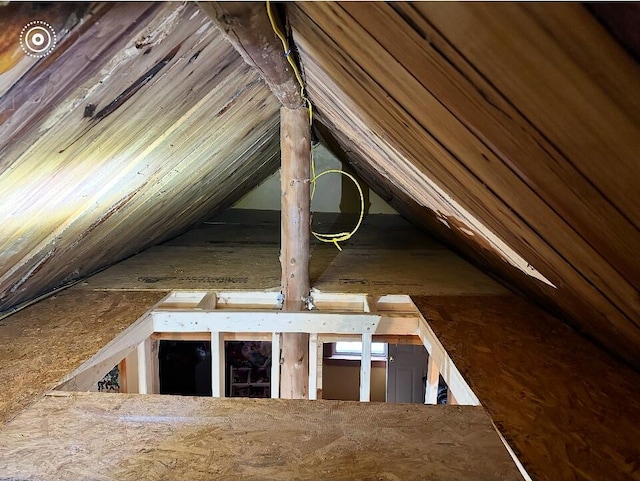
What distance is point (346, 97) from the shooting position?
1861mm

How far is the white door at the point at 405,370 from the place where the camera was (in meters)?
5.67

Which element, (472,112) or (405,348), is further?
(405,348)

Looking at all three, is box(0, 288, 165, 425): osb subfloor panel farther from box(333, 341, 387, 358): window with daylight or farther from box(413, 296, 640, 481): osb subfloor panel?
box(333, 341, 387, 358): window with daylight

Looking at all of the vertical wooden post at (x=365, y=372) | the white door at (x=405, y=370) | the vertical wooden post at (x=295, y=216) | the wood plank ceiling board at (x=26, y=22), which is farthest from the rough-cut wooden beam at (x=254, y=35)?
the white door at (x=405, y=370)

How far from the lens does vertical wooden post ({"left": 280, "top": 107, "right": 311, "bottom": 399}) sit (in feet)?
9.12

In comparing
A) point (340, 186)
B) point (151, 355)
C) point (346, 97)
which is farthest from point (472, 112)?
point (340, 186)

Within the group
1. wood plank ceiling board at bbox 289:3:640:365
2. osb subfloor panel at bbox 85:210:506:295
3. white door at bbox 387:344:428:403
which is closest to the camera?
wood plank ceiling board at bbox 289:3:640:365

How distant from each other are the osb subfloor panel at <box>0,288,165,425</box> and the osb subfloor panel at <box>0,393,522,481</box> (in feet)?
0.58

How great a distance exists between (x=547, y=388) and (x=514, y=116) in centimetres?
144

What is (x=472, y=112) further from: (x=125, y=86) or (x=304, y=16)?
(x=125, y=86)

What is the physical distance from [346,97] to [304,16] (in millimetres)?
557

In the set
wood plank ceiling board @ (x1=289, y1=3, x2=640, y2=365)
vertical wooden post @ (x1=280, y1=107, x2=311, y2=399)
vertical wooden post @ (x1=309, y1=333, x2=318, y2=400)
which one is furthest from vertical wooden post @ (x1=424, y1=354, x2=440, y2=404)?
wood plank ceiling board @ (x1=289, y1=3, x2=640, y2=365)

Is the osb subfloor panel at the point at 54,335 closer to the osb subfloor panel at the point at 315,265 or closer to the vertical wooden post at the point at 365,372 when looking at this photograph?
the osb subfloor panel at the point at 315,265

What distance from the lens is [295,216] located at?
2928 millimetres
